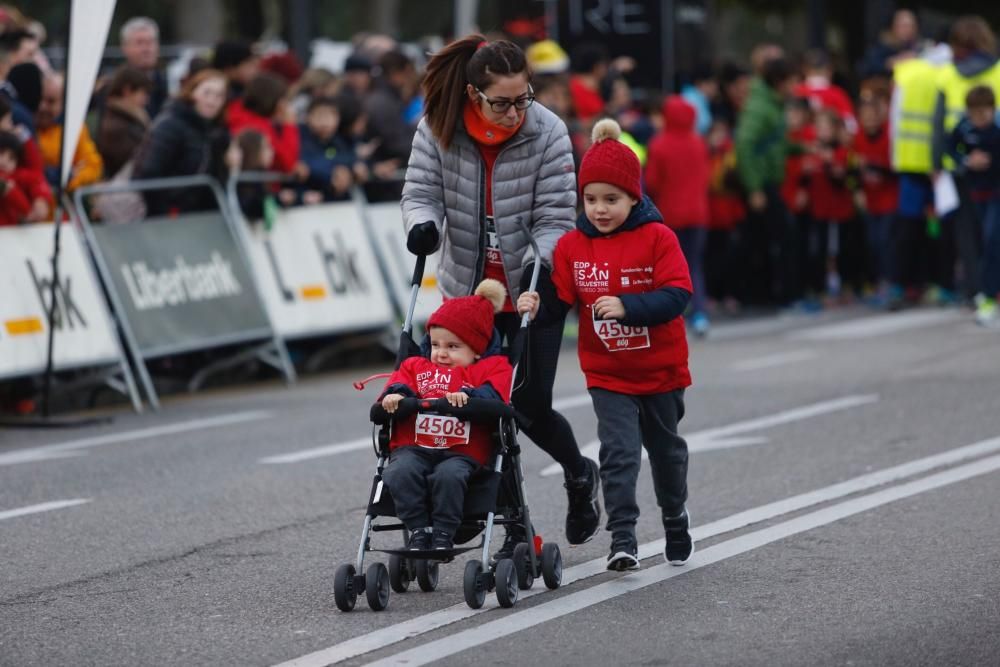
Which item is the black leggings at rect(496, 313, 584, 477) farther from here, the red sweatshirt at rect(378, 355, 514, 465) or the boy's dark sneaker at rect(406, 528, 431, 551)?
the boy's dark sneaker at rect(406, 528, 431, 551)

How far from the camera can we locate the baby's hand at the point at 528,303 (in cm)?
688

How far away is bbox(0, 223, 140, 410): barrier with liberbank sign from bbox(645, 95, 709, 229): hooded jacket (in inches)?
227

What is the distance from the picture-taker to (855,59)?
3788 cm

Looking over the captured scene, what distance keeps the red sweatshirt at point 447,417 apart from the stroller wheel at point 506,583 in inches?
13.9

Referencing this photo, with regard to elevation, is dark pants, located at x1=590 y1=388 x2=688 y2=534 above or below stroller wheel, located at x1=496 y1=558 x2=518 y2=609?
above

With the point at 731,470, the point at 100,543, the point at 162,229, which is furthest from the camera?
the point at 162,229

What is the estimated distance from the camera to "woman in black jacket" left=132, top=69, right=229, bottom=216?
13914 millimetres

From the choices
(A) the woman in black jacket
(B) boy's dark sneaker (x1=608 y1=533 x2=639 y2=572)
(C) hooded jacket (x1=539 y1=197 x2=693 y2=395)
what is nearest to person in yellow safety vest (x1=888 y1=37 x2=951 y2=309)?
(A) the woman in black jacket

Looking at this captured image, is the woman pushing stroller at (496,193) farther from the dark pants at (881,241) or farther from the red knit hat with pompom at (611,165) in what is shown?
the dark pants at (881,241)

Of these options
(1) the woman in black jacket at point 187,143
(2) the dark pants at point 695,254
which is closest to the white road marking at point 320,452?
(1) the woman in black jacket at point 187,143

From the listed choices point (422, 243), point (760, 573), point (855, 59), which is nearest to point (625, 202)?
point (422, 243)

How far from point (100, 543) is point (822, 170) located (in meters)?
12.8

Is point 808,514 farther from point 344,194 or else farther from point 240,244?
point 344,194

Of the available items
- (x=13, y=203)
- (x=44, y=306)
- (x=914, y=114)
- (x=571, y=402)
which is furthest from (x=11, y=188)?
(x=914, y=114)
